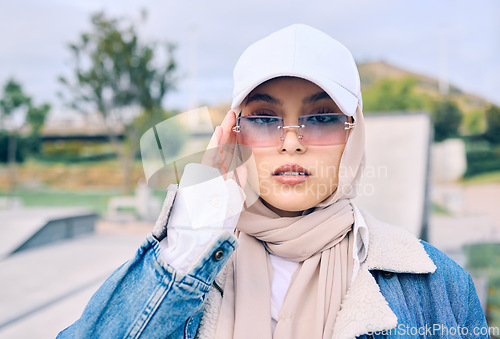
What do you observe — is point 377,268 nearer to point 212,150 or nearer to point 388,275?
point 388,275

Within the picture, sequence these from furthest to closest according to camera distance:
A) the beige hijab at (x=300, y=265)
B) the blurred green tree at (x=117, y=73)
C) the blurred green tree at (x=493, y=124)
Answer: the blurred green tree at (x=493, y=124) → the blurred green tree at (x=117, y=73) → the beige hijab at (x=300, y=265)

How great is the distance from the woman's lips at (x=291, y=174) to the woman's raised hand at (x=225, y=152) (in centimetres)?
11

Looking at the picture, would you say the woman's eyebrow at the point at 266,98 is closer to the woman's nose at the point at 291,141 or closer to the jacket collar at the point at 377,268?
the woman's nose at the point at 291,141

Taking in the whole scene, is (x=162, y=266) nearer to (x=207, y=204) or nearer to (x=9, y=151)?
(x=207, y=204)

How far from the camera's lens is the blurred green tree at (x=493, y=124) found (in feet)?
96.1

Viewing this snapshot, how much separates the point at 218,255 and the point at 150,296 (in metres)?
0.20

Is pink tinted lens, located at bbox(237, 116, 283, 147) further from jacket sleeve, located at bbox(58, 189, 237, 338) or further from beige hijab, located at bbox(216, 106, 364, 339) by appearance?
jacket sleeve, located at bbox(58, 189, 237, 338)

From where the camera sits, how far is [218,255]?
1046 mm

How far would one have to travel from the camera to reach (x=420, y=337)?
113cm

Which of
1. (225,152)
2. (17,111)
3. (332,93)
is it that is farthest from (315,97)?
(17,111)

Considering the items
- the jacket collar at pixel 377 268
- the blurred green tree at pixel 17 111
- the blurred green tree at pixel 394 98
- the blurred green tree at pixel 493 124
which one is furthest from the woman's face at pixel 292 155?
the blurred green tree at pixel 493 124

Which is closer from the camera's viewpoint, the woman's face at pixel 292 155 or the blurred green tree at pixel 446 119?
the woman's face at pixel 292 155

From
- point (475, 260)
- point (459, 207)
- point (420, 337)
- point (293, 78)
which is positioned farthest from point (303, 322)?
point (459, 207)

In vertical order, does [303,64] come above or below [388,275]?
above
